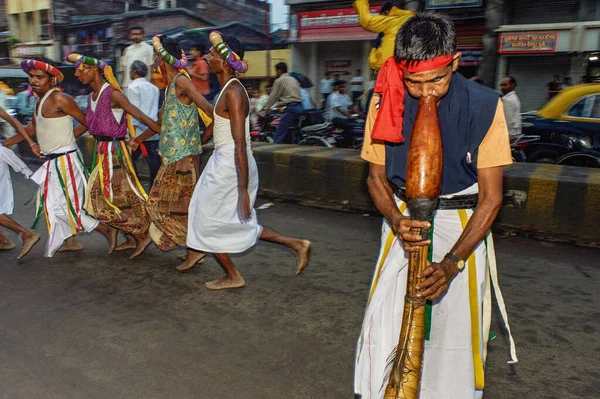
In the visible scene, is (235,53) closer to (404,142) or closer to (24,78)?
Answer: (404,142)

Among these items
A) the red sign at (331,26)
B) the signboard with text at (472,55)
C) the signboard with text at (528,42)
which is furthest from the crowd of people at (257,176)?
the red sign at (331,26)

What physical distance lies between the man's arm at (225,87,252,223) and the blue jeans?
5.65 metres

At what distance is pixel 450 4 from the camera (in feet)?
53.2

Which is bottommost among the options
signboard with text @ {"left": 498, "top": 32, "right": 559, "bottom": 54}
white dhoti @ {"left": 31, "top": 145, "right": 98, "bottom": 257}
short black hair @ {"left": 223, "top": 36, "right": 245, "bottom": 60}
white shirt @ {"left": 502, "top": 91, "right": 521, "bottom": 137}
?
white dhoti @ {"left": 31, "top": 145, "right": 98, "bottom": 257}

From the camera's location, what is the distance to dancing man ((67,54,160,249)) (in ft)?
15.4

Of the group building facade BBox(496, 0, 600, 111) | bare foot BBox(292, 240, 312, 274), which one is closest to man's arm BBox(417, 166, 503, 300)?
bare foot BBox(292, 240, 312, 274)

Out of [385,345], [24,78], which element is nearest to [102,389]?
[385,345]

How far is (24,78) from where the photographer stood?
2248 centimetres

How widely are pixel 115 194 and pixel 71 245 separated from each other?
0.83 m

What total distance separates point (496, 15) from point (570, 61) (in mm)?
4322

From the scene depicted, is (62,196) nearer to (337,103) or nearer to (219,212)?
(219,212)

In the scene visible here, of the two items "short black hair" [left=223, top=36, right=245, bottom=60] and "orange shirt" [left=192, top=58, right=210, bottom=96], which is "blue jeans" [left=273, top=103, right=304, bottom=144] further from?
"short black hair" [left=223, top=36, right=245, bottom=60]

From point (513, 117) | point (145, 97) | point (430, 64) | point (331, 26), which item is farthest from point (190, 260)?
point (331, 26)

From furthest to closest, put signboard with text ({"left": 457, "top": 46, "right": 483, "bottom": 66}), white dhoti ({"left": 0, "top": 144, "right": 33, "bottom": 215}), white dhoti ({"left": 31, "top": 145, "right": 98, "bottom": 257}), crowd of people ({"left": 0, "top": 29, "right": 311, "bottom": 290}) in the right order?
signboard with text ({"left": 457, "top": 46, "right": 483, "bottom": 66}), white dhoti ({"left": 0, "top": 144, "right": 33, "bottom": 215}), white dhoti ({"left": 31, "top": 145, "right": 98, "bottom": 257}), crowd of people ({"left": 0, "top": 29, "right": 311, "bottom": 290})
